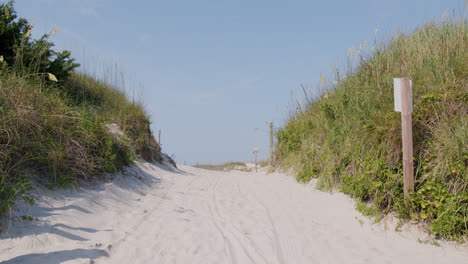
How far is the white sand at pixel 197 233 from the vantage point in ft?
12.1

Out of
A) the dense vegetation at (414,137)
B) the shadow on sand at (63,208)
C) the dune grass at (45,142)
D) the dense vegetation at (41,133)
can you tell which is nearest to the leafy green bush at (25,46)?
the dense vegetation at (41,133)

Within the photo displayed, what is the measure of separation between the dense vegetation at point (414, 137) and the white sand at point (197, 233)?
467 mm

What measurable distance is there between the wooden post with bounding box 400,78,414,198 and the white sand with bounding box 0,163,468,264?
786 millimetres

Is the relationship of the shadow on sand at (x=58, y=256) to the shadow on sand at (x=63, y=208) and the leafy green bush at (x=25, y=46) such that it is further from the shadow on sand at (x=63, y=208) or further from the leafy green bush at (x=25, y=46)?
the leafy green bush at (x=25, y=46)

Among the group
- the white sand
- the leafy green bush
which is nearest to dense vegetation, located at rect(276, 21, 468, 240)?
the white sand

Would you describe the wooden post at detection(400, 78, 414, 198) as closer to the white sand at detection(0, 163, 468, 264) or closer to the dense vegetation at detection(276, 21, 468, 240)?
the dense vegetation at detection(276, 21, 468, 240)

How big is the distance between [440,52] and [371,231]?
3.93m

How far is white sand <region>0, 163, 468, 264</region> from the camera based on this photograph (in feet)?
12.1

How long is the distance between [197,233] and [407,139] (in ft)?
11.1

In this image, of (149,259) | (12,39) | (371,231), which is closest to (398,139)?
(371,231)

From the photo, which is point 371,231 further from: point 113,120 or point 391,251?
point 113,120

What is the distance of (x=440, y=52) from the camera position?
248 inches

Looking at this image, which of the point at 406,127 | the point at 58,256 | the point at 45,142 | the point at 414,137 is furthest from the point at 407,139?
the point at 45,142

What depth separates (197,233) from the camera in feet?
14.8
